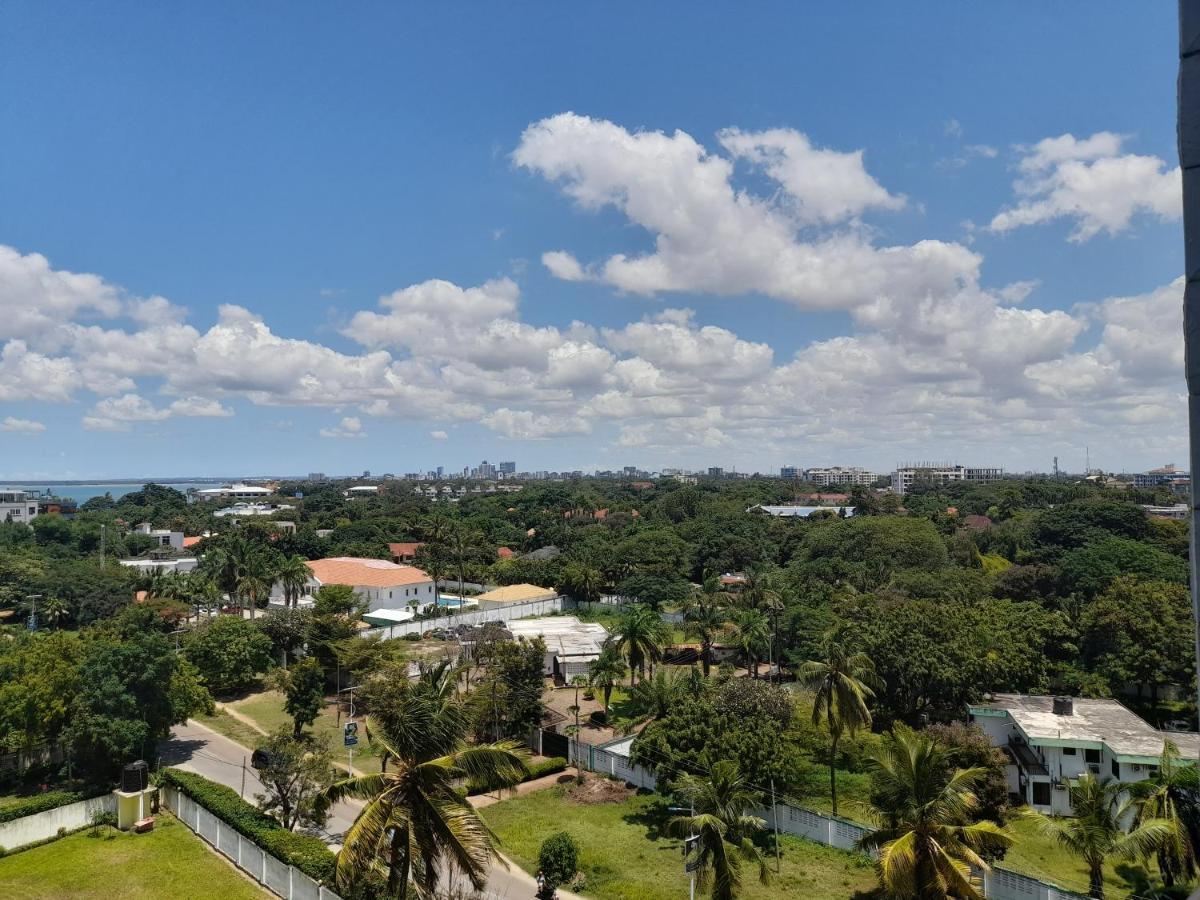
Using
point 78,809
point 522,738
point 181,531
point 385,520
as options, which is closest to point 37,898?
point 78,809

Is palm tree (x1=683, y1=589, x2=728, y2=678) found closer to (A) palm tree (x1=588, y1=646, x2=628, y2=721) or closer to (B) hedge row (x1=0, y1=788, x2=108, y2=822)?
(A) palm tree (x1=588, y1=646, x2=628, y2=721)

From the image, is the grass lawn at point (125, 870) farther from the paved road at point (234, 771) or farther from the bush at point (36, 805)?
the paved road at point (234, 771)

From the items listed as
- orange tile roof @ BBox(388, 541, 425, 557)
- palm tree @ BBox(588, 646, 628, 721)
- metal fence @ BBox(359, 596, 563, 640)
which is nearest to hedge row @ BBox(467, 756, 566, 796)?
palm tree @ BBox(588, 646, 628, 721)

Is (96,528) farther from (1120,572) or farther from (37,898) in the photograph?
(1120,572)

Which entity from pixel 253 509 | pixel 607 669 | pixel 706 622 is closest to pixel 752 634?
pixel 706 622

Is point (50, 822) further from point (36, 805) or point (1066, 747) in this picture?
point (1066, 747)

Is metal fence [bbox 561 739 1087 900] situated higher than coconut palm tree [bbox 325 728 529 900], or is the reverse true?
coconut palm tree [bbox 325 728 529 900]
